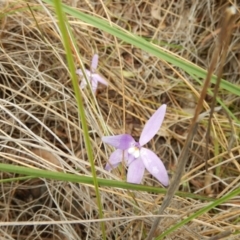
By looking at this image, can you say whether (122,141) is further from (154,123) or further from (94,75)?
(94,75)

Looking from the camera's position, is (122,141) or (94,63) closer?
(122,141)

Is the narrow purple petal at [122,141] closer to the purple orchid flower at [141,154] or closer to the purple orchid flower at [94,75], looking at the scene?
the purple orchid flower at [141,154]

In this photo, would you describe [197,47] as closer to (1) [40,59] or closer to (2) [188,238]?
(1) [40,59]

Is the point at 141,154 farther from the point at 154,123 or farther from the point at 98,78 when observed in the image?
the point at 98,78

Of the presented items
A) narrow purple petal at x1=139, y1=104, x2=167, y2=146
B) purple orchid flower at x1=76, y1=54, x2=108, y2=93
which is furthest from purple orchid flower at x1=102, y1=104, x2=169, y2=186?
purple orchid flower at x1=76, y1=54, x2=108, y2=93

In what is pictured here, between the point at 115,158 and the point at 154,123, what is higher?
the point at 154,123

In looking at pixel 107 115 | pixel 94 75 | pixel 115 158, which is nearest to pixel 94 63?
pixel 94 75

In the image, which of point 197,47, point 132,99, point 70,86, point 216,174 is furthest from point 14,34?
point 216,174
